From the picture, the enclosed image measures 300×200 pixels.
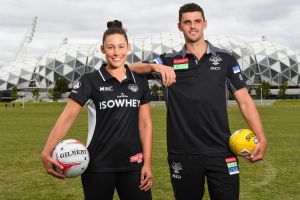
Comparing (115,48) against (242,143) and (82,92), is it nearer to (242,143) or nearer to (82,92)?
(82,92)

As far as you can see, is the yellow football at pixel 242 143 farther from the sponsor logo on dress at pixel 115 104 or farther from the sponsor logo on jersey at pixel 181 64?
the sponsor logo on dress at pixel 115 104

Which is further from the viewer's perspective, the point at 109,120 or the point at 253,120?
the point at 253,120

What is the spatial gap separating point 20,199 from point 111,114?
4.17 m

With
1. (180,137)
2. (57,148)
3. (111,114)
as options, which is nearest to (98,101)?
(111,114)

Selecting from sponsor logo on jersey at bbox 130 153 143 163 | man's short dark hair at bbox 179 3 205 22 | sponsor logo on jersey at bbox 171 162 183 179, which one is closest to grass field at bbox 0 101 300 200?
sponsor logo on jersey at bbox 171 162 183 179

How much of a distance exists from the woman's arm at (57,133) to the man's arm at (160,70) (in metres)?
0.73

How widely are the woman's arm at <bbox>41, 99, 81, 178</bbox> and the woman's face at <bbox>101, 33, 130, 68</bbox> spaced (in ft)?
1.76

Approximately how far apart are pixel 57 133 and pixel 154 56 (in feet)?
362

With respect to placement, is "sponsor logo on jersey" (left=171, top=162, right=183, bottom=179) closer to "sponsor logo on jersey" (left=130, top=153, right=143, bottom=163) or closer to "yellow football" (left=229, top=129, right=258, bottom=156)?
"sponsor logo on jersey" (left=130, top=153, right=143, bottom=163)

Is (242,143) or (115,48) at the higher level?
(115,48)

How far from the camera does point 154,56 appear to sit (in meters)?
114

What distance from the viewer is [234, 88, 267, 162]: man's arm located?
426cm

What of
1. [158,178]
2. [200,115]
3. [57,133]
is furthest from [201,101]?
[158,178]

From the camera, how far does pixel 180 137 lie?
4.30 meters
